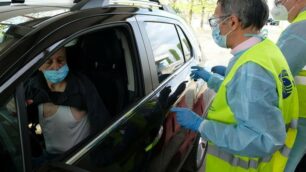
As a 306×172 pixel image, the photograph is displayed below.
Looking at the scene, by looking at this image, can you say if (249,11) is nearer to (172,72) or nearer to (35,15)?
(35,15)

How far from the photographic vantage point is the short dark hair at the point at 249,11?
1723 millimetres

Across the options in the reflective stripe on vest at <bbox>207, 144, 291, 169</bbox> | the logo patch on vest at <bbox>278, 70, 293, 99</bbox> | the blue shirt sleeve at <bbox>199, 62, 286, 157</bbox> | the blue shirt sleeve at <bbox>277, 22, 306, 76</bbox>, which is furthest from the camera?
the blue shirt sleeve at <bbox>277, 22, 306, 76</bbox>

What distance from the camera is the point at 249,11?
5.64ft

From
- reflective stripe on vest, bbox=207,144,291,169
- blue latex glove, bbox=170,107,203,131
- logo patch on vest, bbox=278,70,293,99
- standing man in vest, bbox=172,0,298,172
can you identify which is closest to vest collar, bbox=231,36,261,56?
standing man in vest, bbox=172,0,298,172

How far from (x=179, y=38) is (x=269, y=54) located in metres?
1.83

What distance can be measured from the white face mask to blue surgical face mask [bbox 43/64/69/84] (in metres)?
1.58

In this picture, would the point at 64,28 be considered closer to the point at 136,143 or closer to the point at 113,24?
the point at 113,24

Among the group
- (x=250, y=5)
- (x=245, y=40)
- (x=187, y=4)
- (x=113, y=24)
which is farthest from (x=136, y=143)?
(x=187, y=4)

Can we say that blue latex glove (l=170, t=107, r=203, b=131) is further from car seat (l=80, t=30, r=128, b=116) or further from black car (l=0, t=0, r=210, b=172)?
car seat (l=80, t=30, r=128, b=116)

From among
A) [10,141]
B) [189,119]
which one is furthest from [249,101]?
[10,141]

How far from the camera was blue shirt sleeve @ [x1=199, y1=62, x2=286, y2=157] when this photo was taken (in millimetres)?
1512

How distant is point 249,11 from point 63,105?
1.21 metres

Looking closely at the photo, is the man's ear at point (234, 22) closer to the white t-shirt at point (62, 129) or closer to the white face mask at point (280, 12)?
the white face mask at point (280, 12)

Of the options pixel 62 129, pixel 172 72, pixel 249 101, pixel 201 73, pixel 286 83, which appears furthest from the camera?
pixel 172 72
